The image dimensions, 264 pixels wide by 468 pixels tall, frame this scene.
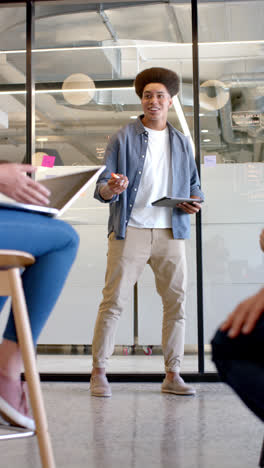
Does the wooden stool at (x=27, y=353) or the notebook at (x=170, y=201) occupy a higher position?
the notebook at (x=170, y=201)

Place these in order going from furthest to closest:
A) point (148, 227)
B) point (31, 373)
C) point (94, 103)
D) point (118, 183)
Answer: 1. point (94, 103)
2. point (148, 227)
3. point (118, 183)
4. point (31, 373)

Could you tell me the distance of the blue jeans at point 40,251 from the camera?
1.15 metres

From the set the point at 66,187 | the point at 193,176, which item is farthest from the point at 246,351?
the point at 193,176

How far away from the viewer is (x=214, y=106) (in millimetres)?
3611

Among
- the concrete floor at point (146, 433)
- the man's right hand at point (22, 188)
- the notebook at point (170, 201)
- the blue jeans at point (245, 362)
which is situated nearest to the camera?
the blue jeans at point (245, 362)

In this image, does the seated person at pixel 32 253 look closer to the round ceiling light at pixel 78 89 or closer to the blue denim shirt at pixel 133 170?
the blue denim shirt at pixel 133 170

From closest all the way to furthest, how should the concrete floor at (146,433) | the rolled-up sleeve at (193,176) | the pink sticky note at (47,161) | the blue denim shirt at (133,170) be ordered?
1. the concrete floor at (146,433)
2. the blue denim shirt at (133,170)
3. the rolled-up sleeve at (193,176)
4. the pink sticky note at (47,161)

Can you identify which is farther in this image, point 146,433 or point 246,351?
point 146,433

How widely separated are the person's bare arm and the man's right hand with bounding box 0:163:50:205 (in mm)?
503

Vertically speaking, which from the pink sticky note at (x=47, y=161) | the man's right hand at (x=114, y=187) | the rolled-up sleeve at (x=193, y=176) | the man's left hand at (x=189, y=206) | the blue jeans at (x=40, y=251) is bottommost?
the blue jeans at (x=40, y=251)

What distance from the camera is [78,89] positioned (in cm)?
369

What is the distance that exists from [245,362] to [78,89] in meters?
3.00

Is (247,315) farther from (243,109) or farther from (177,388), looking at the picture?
(243,109)

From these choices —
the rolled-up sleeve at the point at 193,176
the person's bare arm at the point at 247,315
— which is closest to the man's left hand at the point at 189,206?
the rolled-up sleeve at the point at 193,176
